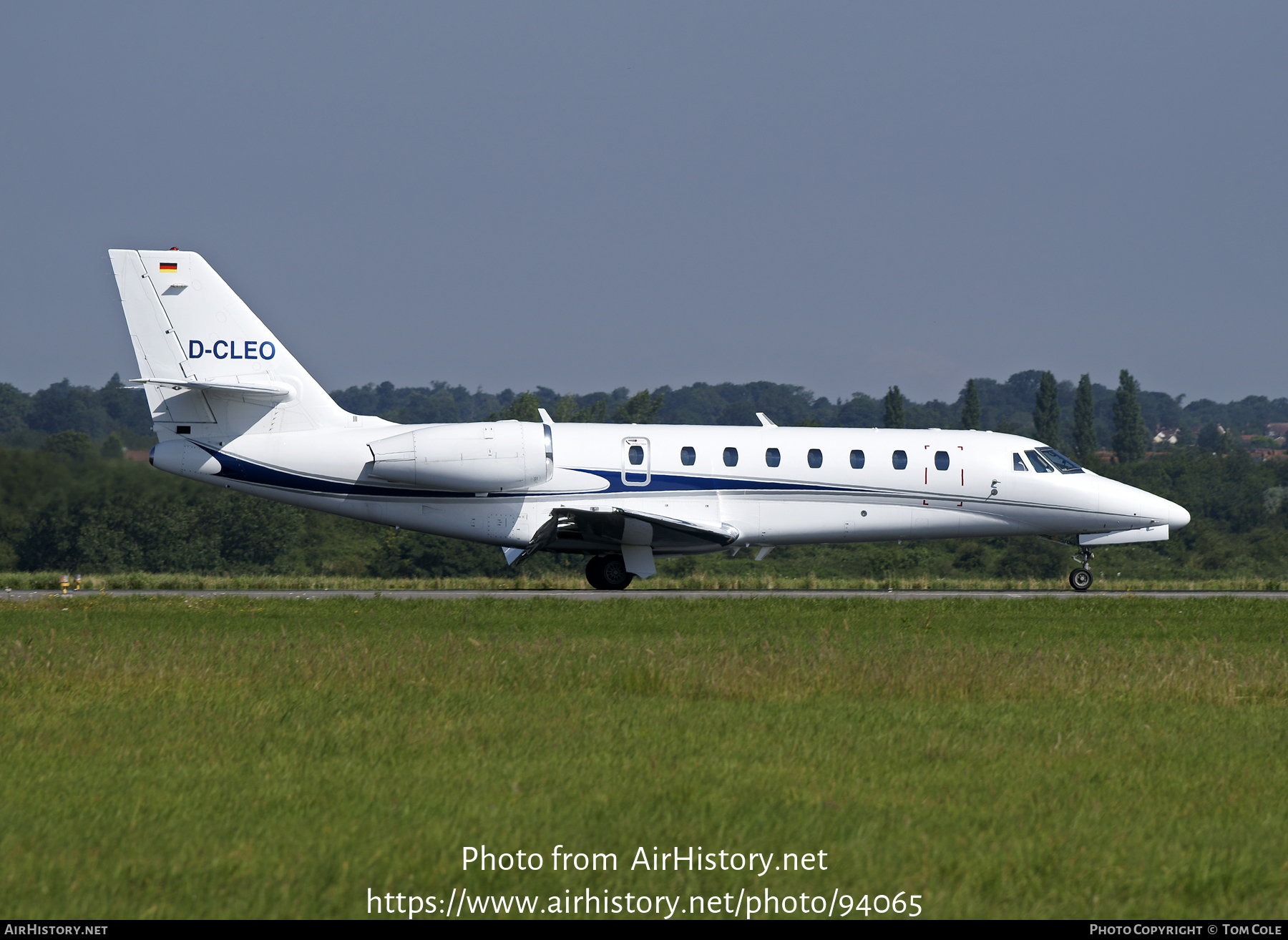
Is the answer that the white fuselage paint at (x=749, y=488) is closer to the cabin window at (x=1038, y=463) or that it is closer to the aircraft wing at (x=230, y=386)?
the cabin window at (x=1038, y=463)

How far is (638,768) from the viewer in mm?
8359

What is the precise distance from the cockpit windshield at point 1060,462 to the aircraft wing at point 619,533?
6.70 meters

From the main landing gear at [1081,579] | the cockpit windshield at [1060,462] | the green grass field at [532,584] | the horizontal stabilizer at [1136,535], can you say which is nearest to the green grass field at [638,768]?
the green grass field at [532,584]

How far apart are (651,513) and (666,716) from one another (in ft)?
45.7

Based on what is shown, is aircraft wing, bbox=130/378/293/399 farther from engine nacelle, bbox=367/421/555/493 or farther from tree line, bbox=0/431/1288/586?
tree line, bbox=0/431/1288/586

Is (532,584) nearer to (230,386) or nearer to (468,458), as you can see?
(468,458)

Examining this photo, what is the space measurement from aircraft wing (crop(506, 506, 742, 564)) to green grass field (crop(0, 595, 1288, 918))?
7.87m

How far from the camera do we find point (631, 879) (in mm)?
6145

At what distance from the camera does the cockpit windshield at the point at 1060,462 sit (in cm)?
2602

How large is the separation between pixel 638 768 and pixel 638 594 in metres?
15.5

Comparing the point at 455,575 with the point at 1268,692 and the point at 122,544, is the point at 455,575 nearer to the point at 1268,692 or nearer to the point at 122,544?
the point at 122,544

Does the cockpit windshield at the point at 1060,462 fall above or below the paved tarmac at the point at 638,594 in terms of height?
above

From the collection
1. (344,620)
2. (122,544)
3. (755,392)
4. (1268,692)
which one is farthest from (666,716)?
(755,392)

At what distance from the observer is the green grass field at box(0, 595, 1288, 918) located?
20.0ft
